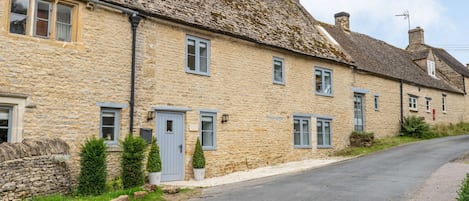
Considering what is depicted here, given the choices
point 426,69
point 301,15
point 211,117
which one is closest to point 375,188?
point 211,117

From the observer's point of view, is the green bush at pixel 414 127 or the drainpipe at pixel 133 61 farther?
the green bush at pixel 414 127

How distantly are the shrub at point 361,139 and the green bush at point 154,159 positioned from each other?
1299 centimetres

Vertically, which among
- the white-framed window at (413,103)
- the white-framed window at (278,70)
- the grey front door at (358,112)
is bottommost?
the grey front door at (358,112)

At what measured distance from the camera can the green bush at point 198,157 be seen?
1477 cm

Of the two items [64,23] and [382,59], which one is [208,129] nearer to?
[64,23]

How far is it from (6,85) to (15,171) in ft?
8.15

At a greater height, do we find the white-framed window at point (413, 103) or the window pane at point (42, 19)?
the window pane at point (42, 19)

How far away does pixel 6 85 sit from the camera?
11016mm

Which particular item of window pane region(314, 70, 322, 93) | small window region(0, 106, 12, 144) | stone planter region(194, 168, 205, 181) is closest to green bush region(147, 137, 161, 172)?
stone planter region(194, 168, 205, 181)

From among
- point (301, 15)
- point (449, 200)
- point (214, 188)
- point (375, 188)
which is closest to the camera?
point (449, 200)

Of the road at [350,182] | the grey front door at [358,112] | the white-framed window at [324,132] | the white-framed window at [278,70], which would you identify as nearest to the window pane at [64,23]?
the road at [350,182]

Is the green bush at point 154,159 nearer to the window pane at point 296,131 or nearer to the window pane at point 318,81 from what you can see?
the window pane at point 296,131

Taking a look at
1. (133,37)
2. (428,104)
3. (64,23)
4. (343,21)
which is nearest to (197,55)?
(133,37)

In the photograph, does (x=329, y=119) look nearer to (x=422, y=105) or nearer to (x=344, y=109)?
(x=344, y=109)
